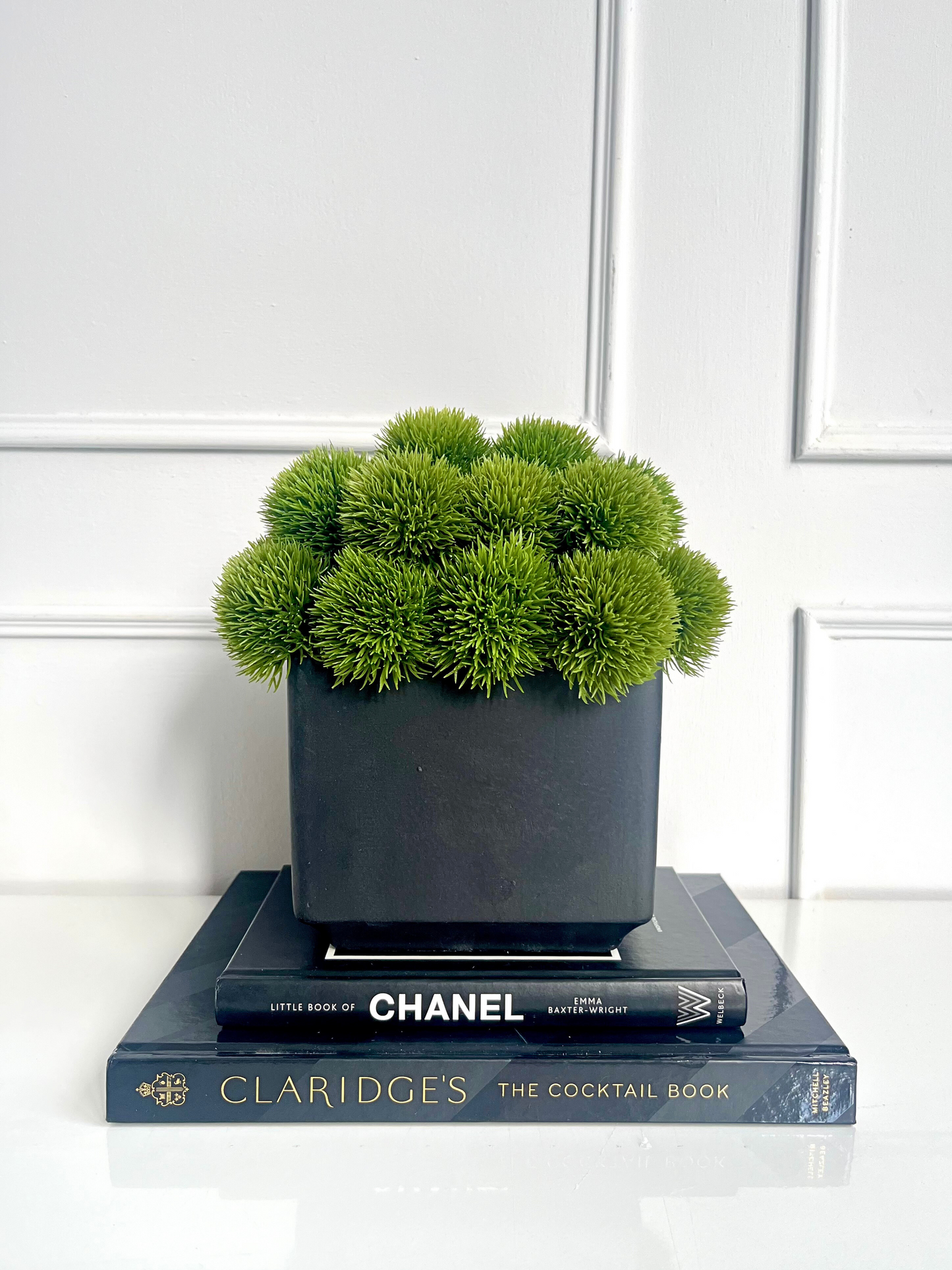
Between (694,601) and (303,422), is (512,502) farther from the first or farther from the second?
(303,422)

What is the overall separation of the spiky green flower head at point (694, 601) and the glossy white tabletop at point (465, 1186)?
25 centimetres

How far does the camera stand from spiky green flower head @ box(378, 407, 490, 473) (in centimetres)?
53

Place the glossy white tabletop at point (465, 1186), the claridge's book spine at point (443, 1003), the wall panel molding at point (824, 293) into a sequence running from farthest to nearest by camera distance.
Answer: the wall panel molding at point (824, 293)
the claridge's book spine at point (443, 1003)
the glossy white tabletop at point (465, 1186)

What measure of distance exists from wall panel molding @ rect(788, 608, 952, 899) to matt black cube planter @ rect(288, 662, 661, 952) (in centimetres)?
35

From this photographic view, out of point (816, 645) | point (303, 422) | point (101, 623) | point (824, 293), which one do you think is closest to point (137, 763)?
point (101, 623)

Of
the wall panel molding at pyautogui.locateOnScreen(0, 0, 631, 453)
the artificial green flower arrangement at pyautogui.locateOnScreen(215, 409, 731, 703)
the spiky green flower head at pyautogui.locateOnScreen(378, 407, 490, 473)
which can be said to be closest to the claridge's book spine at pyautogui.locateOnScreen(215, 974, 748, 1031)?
the artificial green flower arrangement at pyautogui.locateOnScreen(215, 409, 731, 703)

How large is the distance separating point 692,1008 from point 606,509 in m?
0.27

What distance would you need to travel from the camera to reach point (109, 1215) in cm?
39

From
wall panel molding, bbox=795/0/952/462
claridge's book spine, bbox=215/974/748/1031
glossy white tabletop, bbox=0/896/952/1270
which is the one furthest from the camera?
wall panel molding, bbox=795/0/952/462

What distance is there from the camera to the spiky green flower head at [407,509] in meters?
0.46

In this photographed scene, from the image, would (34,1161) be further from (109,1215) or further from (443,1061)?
(443,1061)

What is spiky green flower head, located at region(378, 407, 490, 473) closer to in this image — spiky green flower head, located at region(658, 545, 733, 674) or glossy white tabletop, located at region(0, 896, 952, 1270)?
spiky green flower head, located at region(658, 545, 733, 674)

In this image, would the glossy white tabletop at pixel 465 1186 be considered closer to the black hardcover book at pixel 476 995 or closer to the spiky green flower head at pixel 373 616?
the black hardcover book at pixel 476 995

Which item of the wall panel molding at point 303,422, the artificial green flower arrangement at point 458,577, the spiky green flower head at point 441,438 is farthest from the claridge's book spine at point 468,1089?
the wall panel molding at point 303,422
